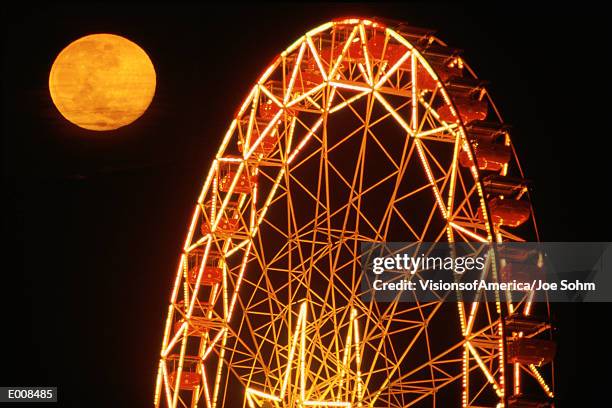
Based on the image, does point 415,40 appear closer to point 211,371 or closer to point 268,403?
point 268,403

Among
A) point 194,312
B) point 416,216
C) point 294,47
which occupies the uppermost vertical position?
point 294,47

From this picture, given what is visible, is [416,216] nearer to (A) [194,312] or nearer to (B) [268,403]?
(A) [194,312]

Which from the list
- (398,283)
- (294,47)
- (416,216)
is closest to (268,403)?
(398,283)

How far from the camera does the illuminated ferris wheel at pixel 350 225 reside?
883 inches

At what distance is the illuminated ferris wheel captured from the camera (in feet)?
73.6

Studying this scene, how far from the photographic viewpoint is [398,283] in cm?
2620

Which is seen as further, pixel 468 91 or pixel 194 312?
pixel 194 312

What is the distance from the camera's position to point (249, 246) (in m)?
28.3

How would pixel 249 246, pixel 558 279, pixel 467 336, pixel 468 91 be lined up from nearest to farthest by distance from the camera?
pixel 467 336, pixel 468 91, pixel 558 279, pixel 249 246

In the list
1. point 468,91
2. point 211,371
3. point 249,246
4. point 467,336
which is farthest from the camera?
point 211,371

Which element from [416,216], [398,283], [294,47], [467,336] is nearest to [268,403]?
[398,283]

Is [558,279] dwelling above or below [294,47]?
below

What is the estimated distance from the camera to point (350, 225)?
36625 mm

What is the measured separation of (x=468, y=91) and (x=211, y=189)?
8.02 metres
